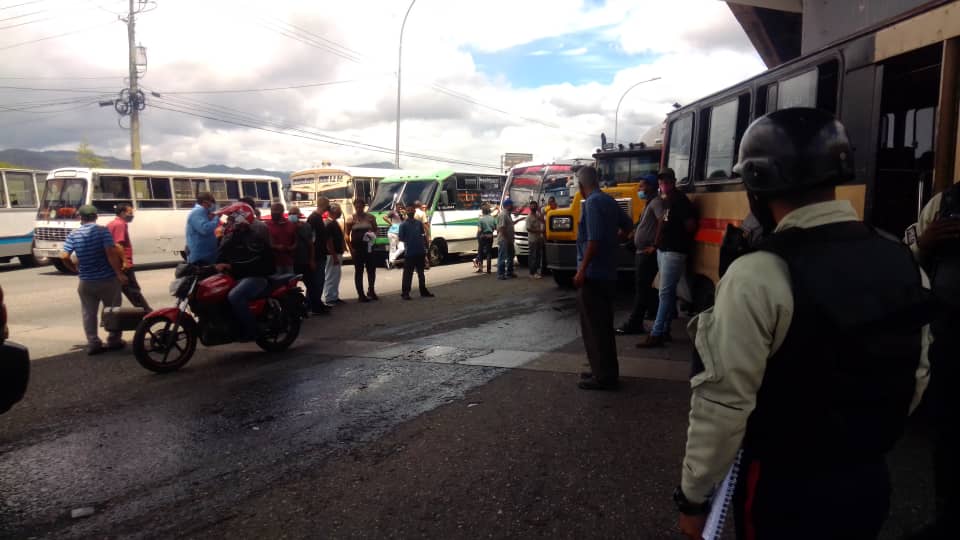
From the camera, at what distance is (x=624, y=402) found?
16.4 ft

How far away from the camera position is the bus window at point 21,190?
59.3 feet

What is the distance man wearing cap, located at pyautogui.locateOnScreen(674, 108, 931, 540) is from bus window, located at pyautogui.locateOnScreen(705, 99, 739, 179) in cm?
486

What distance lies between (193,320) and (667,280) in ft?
16.5

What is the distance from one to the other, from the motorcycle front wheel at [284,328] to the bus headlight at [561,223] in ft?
17.2

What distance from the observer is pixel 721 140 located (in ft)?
21.0

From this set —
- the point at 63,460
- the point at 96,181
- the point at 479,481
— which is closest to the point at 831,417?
the point at 479,481

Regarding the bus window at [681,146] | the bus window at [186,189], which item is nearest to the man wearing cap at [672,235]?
the bus window at [681,146]

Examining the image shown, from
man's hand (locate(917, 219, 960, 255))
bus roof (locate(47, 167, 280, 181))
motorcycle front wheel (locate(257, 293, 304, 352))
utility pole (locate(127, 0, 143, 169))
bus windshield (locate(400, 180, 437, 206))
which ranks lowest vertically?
motorcycle front wheel (locate(257, 293, 304, 352))

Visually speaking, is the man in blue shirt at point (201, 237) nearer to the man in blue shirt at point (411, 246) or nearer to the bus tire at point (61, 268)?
the man in blue shirt at point (411, 246)

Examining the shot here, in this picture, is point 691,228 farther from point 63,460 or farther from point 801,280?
point 63,460

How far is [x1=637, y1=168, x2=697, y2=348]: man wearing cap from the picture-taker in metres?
6.48

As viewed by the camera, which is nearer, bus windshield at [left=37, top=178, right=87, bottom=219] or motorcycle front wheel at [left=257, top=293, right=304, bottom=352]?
motorcycle front wheel at [left=257, top=293, right=304, bottom=352]

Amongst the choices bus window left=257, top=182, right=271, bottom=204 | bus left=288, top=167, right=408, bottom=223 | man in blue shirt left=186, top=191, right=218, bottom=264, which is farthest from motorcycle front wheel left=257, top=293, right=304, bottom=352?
bus window left=257, top=182, right=271, bottom=204

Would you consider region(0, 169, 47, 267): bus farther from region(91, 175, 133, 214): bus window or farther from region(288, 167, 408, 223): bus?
region(288, 167, 408, 223): bus
